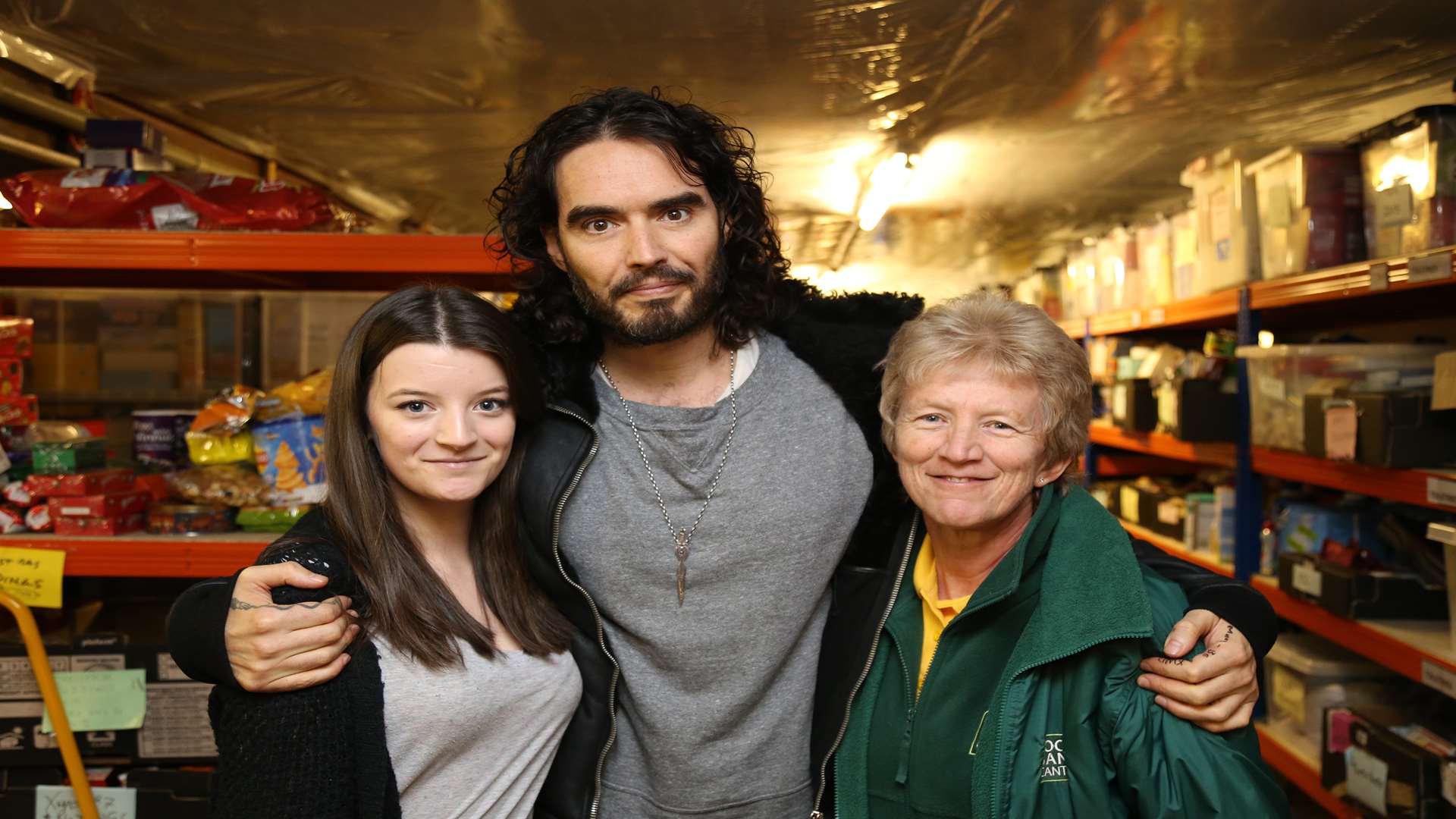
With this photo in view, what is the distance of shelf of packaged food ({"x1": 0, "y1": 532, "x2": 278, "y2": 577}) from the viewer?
2.02 m

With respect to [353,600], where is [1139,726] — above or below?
below

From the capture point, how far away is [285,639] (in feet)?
4.15

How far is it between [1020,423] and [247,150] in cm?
349

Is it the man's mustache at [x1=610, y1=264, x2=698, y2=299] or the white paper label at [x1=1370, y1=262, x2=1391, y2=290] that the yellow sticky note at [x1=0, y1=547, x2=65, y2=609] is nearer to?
the man's mustache at [x1=610, y1=264, x2=698, y2=299]

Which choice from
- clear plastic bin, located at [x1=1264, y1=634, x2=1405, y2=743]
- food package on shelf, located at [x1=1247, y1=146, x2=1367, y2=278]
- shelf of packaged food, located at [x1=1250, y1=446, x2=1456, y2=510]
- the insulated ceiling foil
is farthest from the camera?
clear plastic bin, located at [x1=1264, y1=634, x2=1405, y2=743]

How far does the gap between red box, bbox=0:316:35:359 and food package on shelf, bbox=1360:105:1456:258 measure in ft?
11.0

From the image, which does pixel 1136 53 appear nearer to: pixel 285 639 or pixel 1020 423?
pixel 1020 423

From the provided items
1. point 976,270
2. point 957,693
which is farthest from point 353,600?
point 976,270

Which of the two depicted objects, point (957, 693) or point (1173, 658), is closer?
point (1173, 658)

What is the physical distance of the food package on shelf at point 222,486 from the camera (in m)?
2.12

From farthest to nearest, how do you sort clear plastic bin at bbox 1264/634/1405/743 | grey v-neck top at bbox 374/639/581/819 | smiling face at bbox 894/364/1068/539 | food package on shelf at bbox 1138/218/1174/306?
1. food package on shelf at bbox 1138/218/1174/306
2. clear plastic bin at bbox 1264/634/1405/743
3. smiling face at bbox 894/364/1068/539
4. grey v-neck top at bbox 374/639/581/819

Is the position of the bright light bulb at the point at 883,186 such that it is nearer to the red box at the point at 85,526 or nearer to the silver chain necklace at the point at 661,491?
the silver chain necklace at the point at 661,491

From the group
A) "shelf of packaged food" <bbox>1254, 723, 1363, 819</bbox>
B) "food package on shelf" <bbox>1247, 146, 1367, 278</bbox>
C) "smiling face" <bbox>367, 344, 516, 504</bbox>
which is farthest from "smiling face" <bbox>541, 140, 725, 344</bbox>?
"shelf of packaged food" <bbox>1254, 723, 1363, 819</bbox>

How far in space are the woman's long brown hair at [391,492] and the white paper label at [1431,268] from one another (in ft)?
6.69
